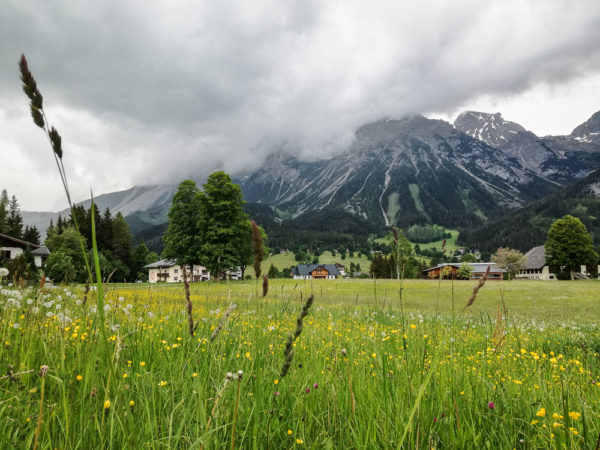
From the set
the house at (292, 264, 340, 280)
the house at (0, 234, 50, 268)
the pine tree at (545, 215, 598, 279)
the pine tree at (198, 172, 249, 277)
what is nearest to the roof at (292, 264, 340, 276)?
the house at (292, 264, 340, 280)

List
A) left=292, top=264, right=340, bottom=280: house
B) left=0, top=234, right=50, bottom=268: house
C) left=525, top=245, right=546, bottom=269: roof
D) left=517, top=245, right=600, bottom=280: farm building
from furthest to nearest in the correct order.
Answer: left=292, top=264, right=340, bottom=280: house, left=525, top=245, right=546, bottom=269: roof, left=517, top=245, right=600, bottom=280: farm building, left=0, top=234, right=50, bottom=268: house

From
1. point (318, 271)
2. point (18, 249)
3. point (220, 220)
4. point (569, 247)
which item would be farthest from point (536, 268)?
point (18, 249)

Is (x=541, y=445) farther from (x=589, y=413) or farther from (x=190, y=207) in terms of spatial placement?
(x=190, y=207)

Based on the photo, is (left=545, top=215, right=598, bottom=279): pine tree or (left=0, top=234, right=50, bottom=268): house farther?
(left=545, top=215, right=598, bottom=279): pine tree

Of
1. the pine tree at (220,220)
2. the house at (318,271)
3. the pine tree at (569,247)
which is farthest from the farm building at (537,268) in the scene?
the pine tree at (220,220)

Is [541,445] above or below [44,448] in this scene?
below

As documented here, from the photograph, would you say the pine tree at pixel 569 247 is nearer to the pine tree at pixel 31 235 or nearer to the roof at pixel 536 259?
the roof at pixel 536 259

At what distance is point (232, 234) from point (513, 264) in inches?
3429

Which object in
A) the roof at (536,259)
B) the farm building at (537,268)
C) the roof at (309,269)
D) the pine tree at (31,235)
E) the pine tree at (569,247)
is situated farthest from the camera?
the roof at (309,269)

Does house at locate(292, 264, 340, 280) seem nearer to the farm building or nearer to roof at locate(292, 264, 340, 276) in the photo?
roof at locate(292, 264, 340, 276)

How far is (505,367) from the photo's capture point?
13.0 feet

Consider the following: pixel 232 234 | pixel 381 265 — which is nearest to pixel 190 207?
pixel 232 234

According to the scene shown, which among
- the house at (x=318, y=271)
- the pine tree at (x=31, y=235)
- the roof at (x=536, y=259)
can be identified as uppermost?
the pine tree at (x=31, y=235)

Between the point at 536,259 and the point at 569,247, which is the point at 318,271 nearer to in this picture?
the point at 536,259
